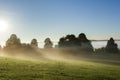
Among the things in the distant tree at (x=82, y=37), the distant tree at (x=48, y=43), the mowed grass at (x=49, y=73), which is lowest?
the mowed grass at (x=49, y=73)

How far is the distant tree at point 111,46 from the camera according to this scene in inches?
6643

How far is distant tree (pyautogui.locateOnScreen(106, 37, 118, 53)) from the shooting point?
168725 mm

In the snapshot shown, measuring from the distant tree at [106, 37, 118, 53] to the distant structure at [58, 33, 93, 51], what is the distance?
1277 centimetres

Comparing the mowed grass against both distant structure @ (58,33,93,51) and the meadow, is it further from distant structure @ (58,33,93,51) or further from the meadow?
distant structure @ (58,33,93,51)

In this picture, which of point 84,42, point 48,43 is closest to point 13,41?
point 48,43

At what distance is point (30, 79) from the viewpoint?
2972 cm

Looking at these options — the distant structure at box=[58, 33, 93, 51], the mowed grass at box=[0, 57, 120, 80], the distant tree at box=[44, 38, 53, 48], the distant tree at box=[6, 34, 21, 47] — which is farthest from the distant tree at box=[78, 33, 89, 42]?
the mowed grass at box=[0, 57, 120, 80]

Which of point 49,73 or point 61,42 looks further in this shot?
point 61,42

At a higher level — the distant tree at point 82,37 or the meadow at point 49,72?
the distant tree at point 82,37

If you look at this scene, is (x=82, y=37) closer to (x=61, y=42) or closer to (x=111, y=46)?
(x=61, y=42)

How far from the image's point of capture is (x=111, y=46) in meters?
170

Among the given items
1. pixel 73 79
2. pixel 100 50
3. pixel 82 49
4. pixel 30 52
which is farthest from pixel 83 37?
pixel 73 79

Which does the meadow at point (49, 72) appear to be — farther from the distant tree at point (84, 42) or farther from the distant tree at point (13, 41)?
the distant tree at point (84, 42)

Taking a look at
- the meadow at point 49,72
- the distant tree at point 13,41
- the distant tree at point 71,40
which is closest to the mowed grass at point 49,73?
the meadow at point 49,72
